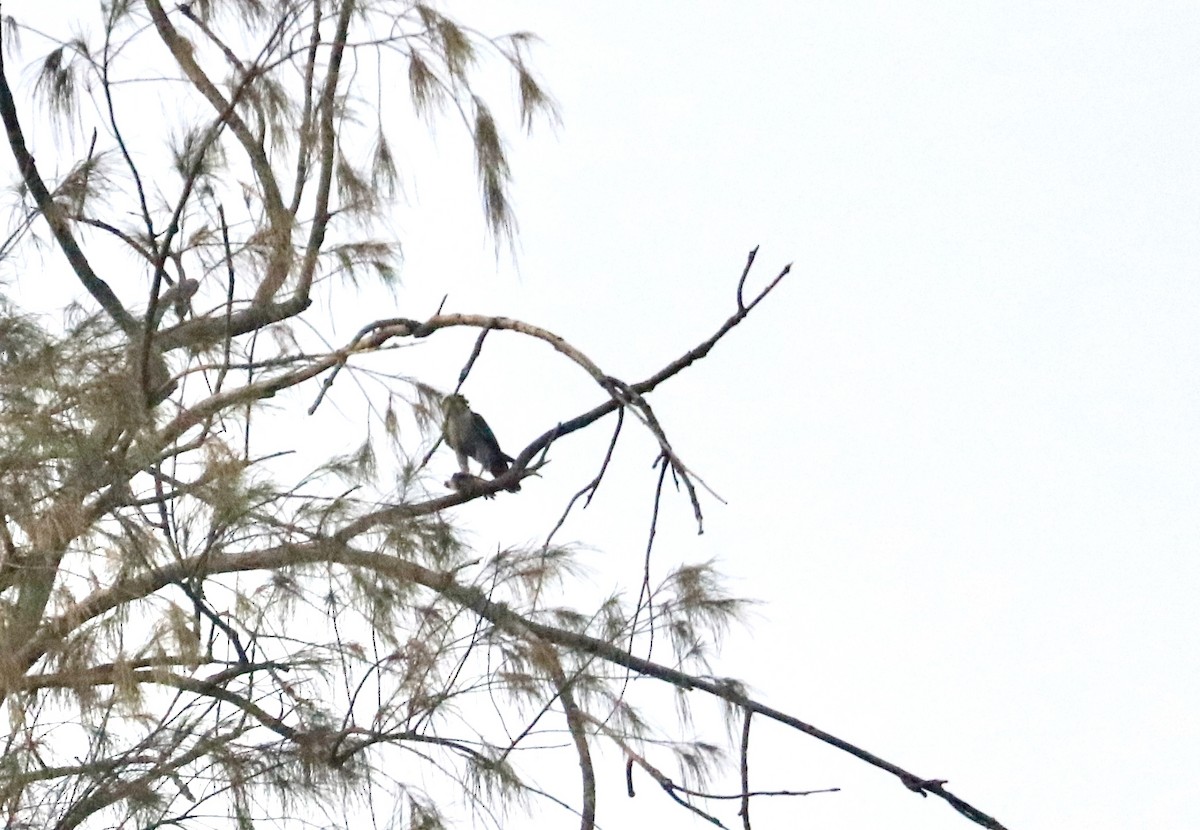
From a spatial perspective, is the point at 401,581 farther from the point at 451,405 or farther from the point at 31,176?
the point at 31,176

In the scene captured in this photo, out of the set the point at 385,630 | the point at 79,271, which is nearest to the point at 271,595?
the point at 385,630

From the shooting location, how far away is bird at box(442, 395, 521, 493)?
128 inches

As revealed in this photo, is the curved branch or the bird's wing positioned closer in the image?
the curved branch

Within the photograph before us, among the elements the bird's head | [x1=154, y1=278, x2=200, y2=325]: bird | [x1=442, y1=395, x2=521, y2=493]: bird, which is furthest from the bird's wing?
[x1=154, y1=278, x2=200, y2=325]: bird

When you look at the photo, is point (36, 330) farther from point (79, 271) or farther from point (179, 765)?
point (179, 765)

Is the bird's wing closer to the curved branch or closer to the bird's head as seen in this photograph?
the bird's head

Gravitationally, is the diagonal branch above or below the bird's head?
above

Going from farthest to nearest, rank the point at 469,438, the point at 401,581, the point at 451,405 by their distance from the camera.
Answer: the point at 469,438 < the point at 451,405 < the point at 401,581

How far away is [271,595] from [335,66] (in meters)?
1.06

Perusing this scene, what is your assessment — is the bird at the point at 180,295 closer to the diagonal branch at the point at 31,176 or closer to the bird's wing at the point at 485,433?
the diagonal branch at the point at 31,176

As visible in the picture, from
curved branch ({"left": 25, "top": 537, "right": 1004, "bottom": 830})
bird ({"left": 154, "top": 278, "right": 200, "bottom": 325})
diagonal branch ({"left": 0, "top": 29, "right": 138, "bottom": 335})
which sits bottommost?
curved branch ({"left": 25, "top": 537, "right": 1004, "bottom": 830})

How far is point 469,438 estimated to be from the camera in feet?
12.0

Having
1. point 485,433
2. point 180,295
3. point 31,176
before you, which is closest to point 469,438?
point 485,433

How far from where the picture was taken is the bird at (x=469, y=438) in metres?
3.26
